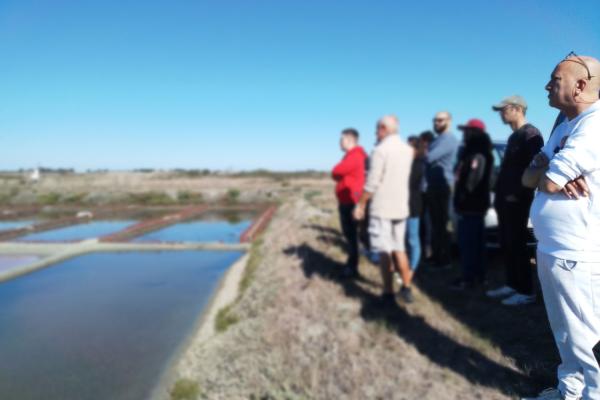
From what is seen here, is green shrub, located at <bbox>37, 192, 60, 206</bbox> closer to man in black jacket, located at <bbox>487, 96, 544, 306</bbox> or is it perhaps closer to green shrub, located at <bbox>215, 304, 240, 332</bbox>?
green shrub, located at <bbox>215, 304, 240, 332</bbox>

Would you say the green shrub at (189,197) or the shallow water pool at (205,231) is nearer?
the shallow water pool at (205,231)

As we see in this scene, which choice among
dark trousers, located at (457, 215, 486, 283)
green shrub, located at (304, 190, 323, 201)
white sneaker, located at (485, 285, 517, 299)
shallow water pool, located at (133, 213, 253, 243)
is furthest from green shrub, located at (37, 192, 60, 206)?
white sneaker, located at (485, 285, 517, 299)

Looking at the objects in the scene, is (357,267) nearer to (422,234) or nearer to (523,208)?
(422,234)

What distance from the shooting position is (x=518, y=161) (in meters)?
2.39

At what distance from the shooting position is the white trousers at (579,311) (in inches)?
55.4

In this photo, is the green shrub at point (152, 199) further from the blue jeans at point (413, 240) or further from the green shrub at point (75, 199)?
the blue jeans at point (413, 240)

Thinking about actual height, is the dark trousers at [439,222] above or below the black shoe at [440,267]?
above

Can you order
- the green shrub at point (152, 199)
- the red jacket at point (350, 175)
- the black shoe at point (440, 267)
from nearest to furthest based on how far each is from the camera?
1. the red jacket at point (350, 175)
2. the black shoe at point (440, 267)
3. the green shrub at point (152, 199)

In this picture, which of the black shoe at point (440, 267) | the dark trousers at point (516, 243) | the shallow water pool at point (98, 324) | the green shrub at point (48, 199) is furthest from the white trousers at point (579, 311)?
the green shrub at point (48, 199)

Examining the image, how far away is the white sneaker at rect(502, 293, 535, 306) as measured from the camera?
307 cm

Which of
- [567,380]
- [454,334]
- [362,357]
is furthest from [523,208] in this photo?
[362,357]

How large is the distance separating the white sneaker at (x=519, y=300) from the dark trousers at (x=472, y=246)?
1.83ft

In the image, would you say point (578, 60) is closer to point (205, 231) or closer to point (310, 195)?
point (205, 231)

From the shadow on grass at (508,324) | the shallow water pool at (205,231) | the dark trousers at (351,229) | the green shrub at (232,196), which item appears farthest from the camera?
the green shrub at (232,196)
